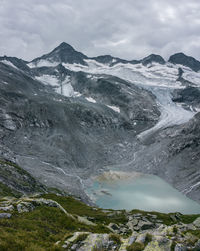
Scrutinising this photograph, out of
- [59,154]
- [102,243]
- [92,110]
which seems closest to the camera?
[102,243]

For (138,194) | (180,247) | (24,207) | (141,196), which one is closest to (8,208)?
(24,207)

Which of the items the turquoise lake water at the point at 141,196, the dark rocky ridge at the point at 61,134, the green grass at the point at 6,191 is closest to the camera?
the green grass at the point at 6,191

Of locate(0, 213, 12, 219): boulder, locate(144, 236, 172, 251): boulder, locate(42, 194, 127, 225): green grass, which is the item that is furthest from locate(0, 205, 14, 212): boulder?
locate(42, 194, 127, 225): green grass

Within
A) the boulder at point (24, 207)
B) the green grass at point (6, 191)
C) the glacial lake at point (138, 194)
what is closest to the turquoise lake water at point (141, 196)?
the glacial lake at point (138, 194)

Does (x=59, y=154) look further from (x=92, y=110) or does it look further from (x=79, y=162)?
(x=92, y=110)

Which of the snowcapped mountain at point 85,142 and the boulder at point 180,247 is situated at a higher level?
the snowcapped mountain at point 85,142

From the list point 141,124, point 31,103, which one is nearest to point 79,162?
point 31,103

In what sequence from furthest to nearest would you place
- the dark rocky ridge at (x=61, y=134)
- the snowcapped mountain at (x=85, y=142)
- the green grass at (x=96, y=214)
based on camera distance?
1. the dark rocky ridge at (x=61, y=134)
2. the snowcapped mountain at (x=85, y=142)
3. the green grass at (x=96, y=214)

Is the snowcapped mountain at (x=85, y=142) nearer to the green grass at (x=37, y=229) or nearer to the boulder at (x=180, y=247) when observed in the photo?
the green grass at (x=37, y=229)

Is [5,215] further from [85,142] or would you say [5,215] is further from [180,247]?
[85,142]
